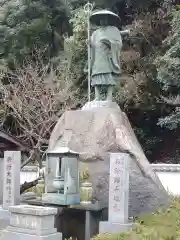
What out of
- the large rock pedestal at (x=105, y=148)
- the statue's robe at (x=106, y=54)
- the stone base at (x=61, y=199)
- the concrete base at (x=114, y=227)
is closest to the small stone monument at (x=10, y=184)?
the stone base at (x=61, y=199)

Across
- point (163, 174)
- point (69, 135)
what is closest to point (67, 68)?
point (163, 174)

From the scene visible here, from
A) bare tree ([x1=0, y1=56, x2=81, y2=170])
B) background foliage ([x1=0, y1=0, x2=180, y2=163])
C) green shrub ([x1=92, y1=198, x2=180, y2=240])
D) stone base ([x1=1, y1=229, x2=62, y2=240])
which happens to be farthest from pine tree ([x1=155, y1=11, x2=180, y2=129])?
stone base ([x1=1, y1=229, x2=62, y2=240])

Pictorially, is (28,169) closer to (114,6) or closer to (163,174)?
(163,174)

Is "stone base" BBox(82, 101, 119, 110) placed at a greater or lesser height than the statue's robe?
lesser

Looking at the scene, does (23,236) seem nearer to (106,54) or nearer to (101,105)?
(101,105)

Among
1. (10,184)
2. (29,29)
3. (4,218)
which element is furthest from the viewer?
(29,29)

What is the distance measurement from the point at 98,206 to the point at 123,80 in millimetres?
9832

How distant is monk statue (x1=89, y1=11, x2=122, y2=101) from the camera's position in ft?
34.0

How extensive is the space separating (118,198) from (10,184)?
2.58 metres

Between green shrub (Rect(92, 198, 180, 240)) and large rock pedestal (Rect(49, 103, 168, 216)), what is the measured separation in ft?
1.45

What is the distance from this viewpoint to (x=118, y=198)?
26.6 feet

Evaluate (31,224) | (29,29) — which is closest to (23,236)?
(31,224)

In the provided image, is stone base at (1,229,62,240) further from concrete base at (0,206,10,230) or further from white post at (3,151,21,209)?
white post at (3,151,21,209)

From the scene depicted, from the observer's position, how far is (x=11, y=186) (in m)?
9.09
